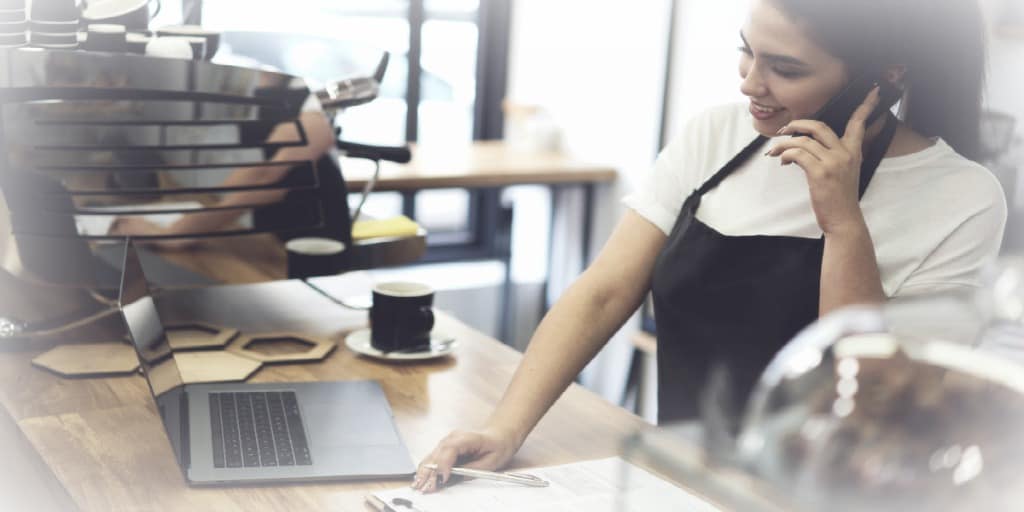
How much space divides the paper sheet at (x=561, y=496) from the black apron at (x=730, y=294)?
0.37 metres

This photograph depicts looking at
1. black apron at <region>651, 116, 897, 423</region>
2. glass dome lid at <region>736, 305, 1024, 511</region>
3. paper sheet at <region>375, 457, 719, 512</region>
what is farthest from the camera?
black apron at <region>651, 116, 897, 423</region>

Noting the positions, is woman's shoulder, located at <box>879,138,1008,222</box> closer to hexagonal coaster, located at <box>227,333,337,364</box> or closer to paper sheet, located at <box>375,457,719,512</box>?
paper sheet, located at <box>375,457,719,512</box>

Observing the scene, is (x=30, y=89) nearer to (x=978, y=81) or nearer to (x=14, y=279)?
(x=14, y=279)

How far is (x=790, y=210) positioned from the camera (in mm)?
1423

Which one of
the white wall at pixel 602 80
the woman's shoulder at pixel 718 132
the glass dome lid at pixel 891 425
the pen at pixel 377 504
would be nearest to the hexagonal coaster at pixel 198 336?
the pen at pixel 377 504

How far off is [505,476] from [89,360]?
641mm

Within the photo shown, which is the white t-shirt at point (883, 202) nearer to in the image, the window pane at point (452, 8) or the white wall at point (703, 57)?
the white wall at point (703, 57)

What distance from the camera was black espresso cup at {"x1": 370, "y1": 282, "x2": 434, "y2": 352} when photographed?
4.87 feet

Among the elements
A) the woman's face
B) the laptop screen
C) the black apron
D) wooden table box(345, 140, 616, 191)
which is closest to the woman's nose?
the woman's face

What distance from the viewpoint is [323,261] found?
1640 millimetres

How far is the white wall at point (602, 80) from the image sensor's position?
3.30m

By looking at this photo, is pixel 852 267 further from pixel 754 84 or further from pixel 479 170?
pixel 479 170

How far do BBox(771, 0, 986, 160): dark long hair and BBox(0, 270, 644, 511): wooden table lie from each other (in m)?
0.54

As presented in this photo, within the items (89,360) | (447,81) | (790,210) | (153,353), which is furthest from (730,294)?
Result: (447,81)
